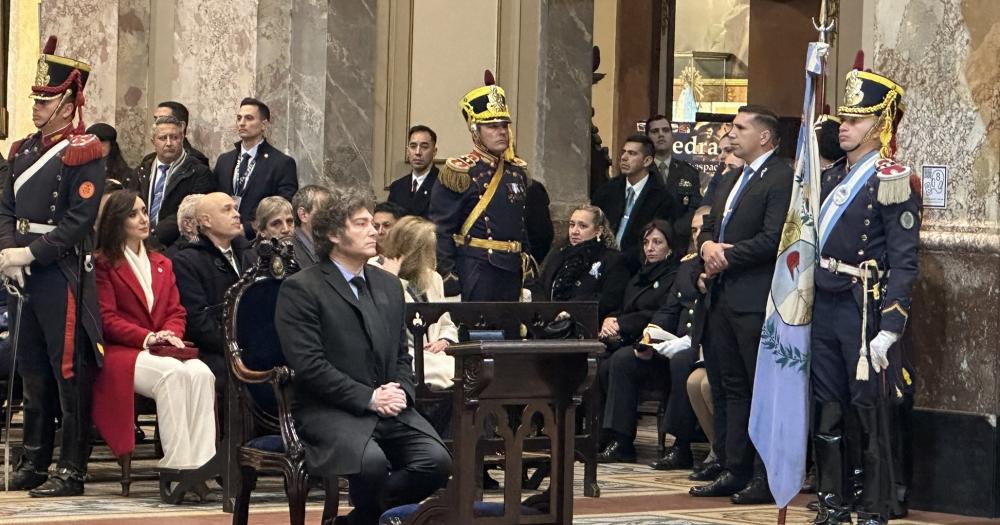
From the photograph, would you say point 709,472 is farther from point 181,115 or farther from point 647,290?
point 181,115

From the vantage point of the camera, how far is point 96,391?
8719 millimetres

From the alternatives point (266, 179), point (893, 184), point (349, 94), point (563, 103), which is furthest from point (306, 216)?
point (563, 103)

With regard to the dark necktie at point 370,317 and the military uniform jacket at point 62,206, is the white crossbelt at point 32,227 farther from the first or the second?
the dark necktie at point 370,317

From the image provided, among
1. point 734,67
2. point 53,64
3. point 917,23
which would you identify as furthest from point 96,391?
point 734,67

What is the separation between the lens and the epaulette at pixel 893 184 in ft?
25.7

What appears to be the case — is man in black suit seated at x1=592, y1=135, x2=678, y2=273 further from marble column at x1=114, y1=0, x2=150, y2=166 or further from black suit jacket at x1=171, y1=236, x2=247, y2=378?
marble column at x1=114, y1=0, x2=150, y2=166

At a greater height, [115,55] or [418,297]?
[115,55]

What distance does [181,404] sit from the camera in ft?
27.9

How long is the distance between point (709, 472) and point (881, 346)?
193cm

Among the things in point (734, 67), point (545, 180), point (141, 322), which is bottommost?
point (141, 322)

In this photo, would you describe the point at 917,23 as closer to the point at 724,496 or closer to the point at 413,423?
the point at 724,496

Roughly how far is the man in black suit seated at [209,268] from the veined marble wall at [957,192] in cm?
308

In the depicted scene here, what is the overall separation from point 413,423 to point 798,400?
6.54ft

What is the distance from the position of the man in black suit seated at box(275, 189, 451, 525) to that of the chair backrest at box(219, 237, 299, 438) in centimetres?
23
